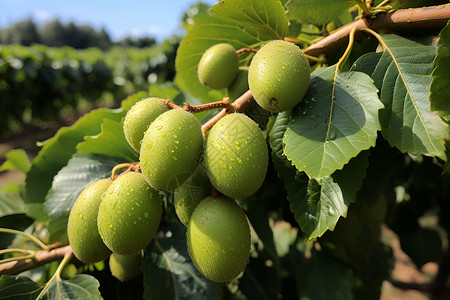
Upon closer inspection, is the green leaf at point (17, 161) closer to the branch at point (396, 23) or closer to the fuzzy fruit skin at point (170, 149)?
the fuzzy fruit skin at point (170, 149)

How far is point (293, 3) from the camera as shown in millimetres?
1240

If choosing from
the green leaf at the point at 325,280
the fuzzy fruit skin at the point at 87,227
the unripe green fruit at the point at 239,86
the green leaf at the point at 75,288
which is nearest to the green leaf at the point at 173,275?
the green leaf at the point at 75,288

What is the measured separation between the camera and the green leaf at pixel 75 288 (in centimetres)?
120

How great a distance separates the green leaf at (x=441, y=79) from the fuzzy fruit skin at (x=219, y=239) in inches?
25.7

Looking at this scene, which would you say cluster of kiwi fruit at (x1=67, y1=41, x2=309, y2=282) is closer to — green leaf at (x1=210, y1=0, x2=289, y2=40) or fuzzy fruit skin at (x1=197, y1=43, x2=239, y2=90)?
green leaf at (x1=210, y1=0, x2=289, y2=40)

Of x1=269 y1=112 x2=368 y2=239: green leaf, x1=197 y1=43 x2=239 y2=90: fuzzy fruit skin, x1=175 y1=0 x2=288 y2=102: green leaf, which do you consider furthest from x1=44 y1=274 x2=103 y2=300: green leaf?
x1=175 y1=0 x2=288 y2=102: green leaf

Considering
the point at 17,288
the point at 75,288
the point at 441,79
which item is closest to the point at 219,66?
the point at 441,79

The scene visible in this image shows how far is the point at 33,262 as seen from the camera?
1284mm

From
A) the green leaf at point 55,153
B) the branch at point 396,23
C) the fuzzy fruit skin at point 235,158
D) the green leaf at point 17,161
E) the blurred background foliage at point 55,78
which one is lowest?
the blurred background foliage at point 55,78

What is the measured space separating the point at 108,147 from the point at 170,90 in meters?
0.57

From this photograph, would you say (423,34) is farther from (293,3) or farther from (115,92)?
(115,92)

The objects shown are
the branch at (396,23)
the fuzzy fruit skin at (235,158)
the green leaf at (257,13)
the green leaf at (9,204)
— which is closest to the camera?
the fuzzy fruit skin at (235,158)

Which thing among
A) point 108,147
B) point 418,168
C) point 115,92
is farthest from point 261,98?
point 115,92

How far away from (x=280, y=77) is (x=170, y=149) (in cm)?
39
